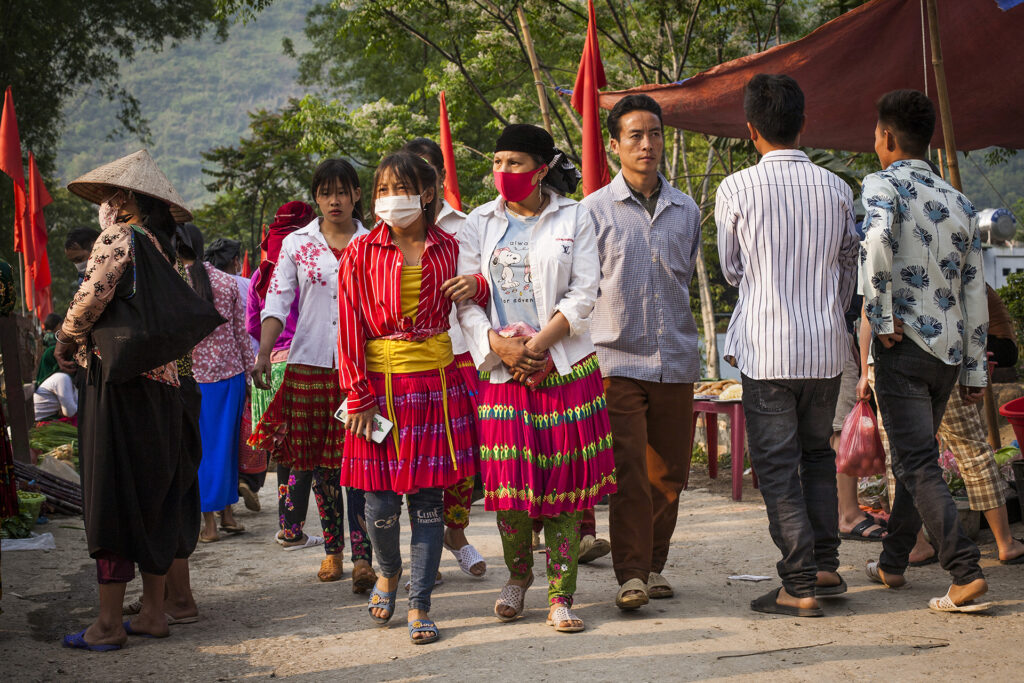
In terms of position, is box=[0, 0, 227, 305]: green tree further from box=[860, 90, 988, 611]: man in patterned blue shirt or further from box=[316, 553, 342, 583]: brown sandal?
box=[860, 90, 988, 611]: man in patterned blue shirt

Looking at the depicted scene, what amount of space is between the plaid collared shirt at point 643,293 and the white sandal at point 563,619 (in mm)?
1112

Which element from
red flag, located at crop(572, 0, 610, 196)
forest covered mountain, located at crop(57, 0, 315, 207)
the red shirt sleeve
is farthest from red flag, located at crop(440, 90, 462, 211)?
forest covered mountain, located at crop(57, 0, 315, 207)

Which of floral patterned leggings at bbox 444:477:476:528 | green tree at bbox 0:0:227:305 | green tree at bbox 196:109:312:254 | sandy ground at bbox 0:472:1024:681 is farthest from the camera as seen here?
green tree at bbox 196:109:312:254

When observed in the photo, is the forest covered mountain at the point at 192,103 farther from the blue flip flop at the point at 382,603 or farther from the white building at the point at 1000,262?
the blue flip flop at the point at 382,603

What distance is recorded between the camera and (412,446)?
13.4 ft

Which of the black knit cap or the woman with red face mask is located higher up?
the black knit cap

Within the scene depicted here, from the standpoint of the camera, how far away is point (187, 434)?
15.0 ft

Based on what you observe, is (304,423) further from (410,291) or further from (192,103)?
(192,103)

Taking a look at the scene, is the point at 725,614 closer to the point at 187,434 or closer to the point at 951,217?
the point at 951,217

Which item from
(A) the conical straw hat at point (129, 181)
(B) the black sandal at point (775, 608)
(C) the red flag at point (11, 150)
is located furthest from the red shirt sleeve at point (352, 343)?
(C) the red flag at point (11, 150)

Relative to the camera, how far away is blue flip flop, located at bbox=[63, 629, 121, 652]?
13.6 feet

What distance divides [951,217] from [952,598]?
1.66 m

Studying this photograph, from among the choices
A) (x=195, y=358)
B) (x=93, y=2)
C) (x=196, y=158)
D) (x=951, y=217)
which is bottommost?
(x=195, y=358)

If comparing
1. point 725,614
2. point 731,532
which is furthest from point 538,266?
point 731,532
